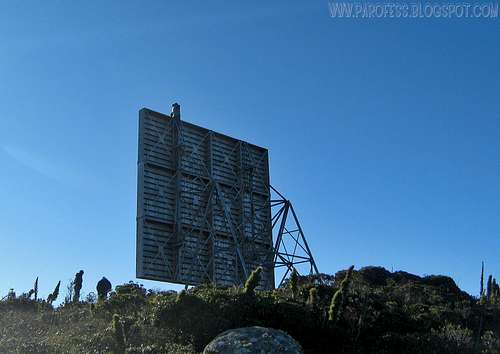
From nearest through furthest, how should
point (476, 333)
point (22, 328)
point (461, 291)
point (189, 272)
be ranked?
1. point (476, 333)
2. point (22, 328)
3. point (189, 272)
4. point (461, 291)

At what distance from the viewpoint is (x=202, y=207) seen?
3120 centimetres

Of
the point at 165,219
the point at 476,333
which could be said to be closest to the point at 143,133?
the point at 165,219

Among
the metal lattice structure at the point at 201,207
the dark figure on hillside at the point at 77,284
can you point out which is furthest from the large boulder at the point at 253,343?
the dark figure on hillside at the point at 77,284

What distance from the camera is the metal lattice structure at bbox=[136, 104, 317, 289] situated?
1134 inches

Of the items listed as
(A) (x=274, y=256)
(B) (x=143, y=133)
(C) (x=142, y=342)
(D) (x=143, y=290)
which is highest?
(B) (x=143, y=133)

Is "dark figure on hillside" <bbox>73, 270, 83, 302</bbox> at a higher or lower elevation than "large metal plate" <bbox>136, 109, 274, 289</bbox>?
lower

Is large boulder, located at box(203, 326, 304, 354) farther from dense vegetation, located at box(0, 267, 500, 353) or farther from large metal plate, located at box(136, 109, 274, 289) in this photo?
large metal plate, located at box(136, 109, 274, 289)

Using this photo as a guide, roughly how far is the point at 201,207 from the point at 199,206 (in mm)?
135

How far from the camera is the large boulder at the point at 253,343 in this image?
16.9 m

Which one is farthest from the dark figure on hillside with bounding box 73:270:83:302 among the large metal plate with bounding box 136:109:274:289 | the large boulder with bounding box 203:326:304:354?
the large boulder with bounding box 203:326:304:354

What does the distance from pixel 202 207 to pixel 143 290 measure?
5101 mm

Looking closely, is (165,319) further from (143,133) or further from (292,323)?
(143,133)

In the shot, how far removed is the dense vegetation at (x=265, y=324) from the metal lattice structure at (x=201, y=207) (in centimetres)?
448

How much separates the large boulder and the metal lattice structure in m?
10.7
